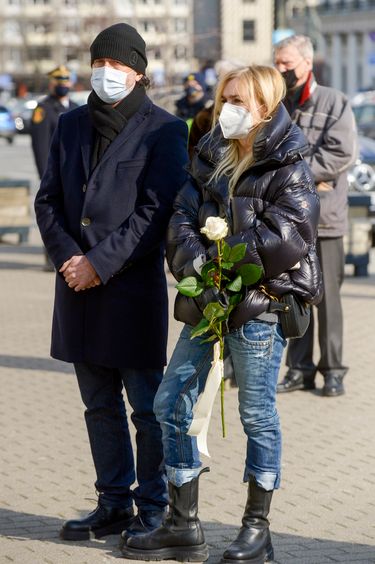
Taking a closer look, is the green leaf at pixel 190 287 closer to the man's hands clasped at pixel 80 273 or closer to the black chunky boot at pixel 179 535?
the man's hands clasped at pixel 80 273

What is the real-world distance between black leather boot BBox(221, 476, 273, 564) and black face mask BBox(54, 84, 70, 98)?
30.9 feet

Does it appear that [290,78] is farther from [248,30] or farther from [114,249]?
[248,30]

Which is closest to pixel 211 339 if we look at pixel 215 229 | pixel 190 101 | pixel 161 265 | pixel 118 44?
pixel 215 229

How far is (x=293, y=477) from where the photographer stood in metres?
6.76

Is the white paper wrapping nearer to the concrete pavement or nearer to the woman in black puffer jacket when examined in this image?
the woman in black puffer jacket

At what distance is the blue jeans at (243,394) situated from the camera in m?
5.18

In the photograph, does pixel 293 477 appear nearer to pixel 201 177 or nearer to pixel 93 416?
pixel 93 416

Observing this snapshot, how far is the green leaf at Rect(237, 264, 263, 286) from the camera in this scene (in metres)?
5.04

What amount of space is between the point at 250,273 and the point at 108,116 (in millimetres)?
930

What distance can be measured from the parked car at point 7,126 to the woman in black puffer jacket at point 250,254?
52279 mm

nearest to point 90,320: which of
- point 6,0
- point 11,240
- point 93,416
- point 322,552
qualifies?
point 93,416

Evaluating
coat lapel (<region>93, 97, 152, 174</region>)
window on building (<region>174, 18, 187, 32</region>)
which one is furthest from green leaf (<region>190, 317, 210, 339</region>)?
window on building (<region>174, 18, 187, 32</region>)

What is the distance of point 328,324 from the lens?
875 centimetres

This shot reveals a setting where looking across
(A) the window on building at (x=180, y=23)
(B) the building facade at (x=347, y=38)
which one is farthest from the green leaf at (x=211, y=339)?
(B) the building facade at (x=347, y=38)
